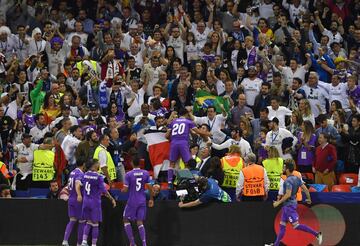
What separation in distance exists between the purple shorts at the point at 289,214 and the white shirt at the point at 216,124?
11.3 ft

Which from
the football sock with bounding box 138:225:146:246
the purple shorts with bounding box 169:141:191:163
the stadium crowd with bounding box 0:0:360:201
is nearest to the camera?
the football sock with bounding box 138:225:146:246

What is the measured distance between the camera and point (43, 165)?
2259 centimetres

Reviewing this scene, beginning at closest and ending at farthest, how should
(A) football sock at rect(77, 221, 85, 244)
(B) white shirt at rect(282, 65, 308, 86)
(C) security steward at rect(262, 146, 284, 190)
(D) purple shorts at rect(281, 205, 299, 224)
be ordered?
(D) purple shorts at rect(281, 205, 299, 224), (A) football sock at rect(77, 221, 85, 244), (C) security steward at rect(262, 146, 284, 190), (B) white shirt at rect(282, 65, 308, 86)

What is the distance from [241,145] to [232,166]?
3.24ft

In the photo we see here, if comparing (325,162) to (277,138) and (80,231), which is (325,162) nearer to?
(277,138)

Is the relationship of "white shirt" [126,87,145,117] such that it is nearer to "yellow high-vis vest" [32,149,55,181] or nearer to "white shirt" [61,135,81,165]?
"white shirt" [61,135,81,165]

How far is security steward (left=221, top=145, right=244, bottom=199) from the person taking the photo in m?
21.9

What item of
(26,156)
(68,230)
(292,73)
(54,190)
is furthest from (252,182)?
(292,73)

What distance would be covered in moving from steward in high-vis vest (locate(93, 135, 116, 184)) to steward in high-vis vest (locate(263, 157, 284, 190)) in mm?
3267

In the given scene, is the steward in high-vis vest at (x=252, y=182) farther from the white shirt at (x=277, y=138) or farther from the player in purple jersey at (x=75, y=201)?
the player in purple jersey at (x=75, y=201)

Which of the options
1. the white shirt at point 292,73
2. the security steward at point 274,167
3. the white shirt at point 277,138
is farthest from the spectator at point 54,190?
the white shirt at point 292,73

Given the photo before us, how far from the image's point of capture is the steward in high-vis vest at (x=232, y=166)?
71.9 feet

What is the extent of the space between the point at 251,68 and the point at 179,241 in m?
5.62

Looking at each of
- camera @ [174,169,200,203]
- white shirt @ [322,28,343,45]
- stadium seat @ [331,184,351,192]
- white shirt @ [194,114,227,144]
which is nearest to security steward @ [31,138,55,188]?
camera @ [174,169,200,203]
